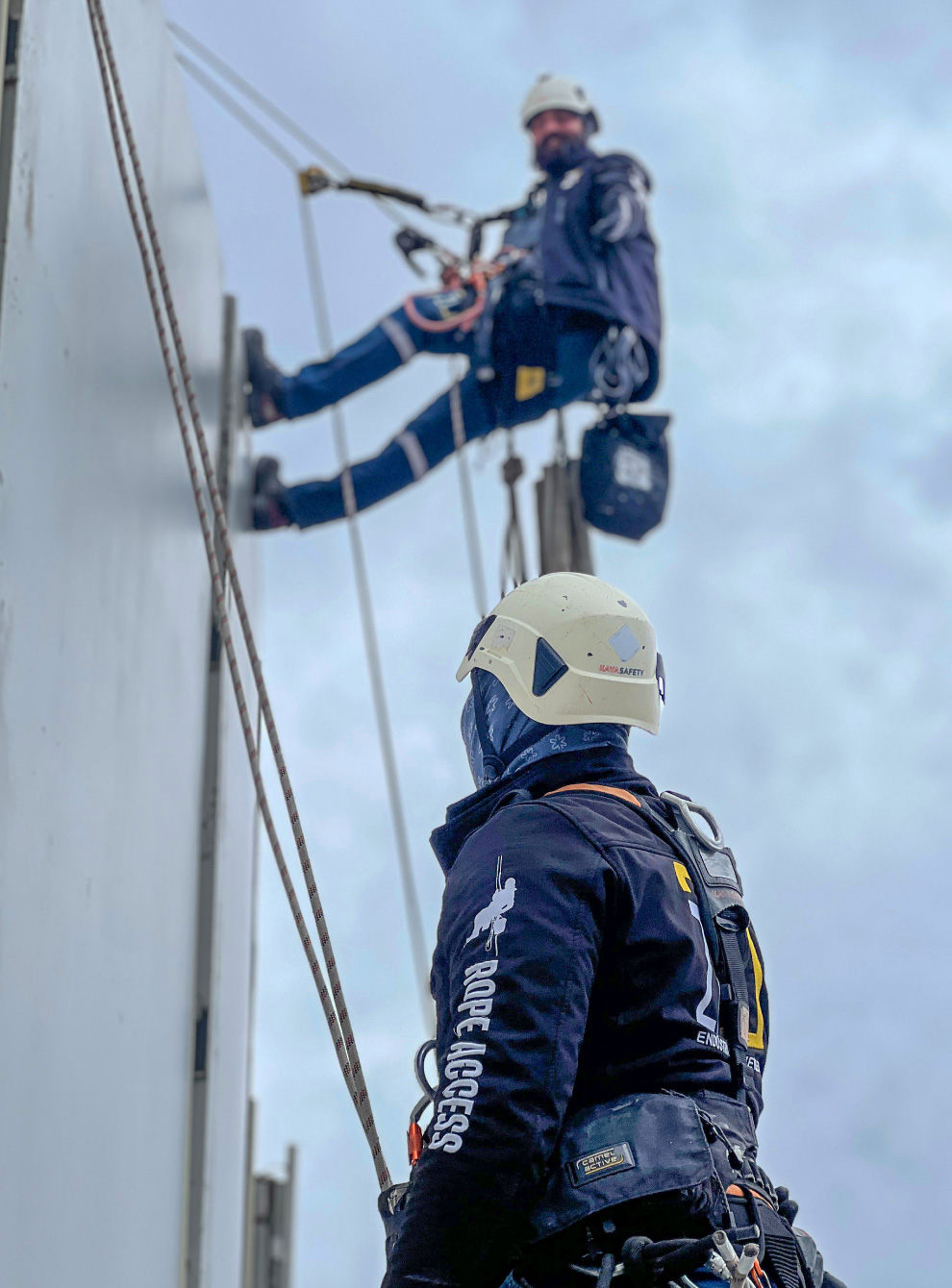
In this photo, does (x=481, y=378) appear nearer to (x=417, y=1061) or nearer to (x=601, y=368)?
(x=601, y=368)

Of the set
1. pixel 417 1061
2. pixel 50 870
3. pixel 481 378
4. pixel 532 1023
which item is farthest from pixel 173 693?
pixel 481 378

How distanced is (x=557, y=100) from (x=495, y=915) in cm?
711

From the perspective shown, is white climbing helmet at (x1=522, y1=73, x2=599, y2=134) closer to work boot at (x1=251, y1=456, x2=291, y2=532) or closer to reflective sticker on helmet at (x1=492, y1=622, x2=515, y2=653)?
work boot at (x1=251, y1=456, x2=291, y2=532)

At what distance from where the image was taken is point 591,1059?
242 centimetres

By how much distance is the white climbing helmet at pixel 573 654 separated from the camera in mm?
2861

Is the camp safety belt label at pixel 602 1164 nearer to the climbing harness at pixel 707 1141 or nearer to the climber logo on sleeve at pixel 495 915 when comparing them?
the climbing harness at pixel 707 1141

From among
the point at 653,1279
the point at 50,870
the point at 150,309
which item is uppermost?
the point at 150,309

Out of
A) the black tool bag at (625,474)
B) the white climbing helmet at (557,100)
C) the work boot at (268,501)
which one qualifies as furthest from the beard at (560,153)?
the work boot at (268,501)

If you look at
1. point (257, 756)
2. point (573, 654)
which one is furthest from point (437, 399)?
point (573, 654)

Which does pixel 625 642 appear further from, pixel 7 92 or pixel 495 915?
pixel 7 92

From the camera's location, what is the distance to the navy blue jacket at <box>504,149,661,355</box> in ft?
24.7

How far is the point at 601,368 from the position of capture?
7621 millimetres

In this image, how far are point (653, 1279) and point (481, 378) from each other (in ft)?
→ 19.3

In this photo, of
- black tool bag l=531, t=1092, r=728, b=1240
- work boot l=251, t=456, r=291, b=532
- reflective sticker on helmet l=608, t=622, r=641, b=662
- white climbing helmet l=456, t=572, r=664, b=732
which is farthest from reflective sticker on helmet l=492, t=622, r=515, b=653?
work boot l=251, t=456, r=291, b=532
